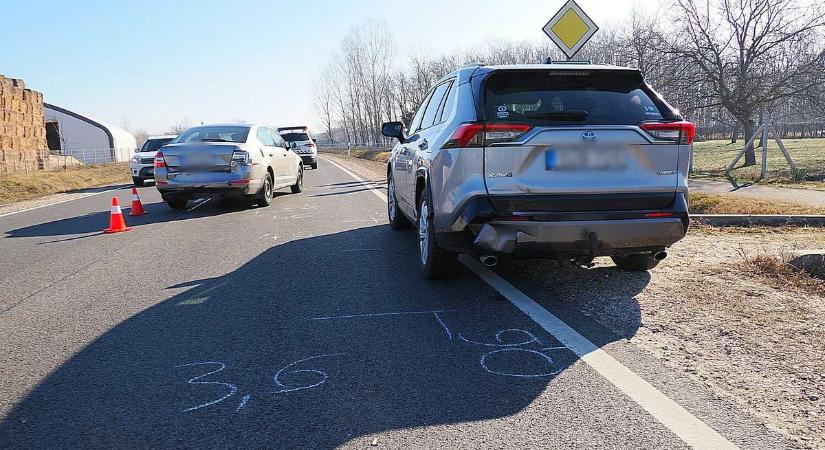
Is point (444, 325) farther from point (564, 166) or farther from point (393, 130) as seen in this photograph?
point (393, 130)

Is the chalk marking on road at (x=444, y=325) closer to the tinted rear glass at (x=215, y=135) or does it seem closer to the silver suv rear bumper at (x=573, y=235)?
the silver suv rear bumper at (x=573, y=235)

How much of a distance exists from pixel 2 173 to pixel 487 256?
84.7ft

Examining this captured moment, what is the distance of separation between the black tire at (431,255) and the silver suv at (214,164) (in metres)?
6.11

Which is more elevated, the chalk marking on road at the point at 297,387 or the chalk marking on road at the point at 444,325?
the chalk marking on road at the point at 297,387

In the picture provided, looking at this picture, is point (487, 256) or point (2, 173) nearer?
point (487, 256)

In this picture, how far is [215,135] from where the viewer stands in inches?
456

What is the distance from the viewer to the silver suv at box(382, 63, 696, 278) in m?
4.36

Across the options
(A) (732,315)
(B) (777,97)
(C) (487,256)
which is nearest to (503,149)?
(C) (487,256)

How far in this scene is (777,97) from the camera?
21.2m

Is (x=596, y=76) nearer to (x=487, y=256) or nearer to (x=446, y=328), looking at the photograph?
(x=487, y=256)

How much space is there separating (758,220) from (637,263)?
345cm

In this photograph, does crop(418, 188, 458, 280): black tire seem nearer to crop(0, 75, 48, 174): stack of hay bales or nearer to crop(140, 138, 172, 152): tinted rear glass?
crop(140, 138, 172, 152): tinted rear glass

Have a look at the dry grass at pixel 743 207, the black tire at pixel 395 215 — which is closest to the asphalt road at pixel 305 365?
the black tire at pixel 395 215

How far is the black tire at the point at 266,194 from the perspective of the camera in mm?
Result: 11781
